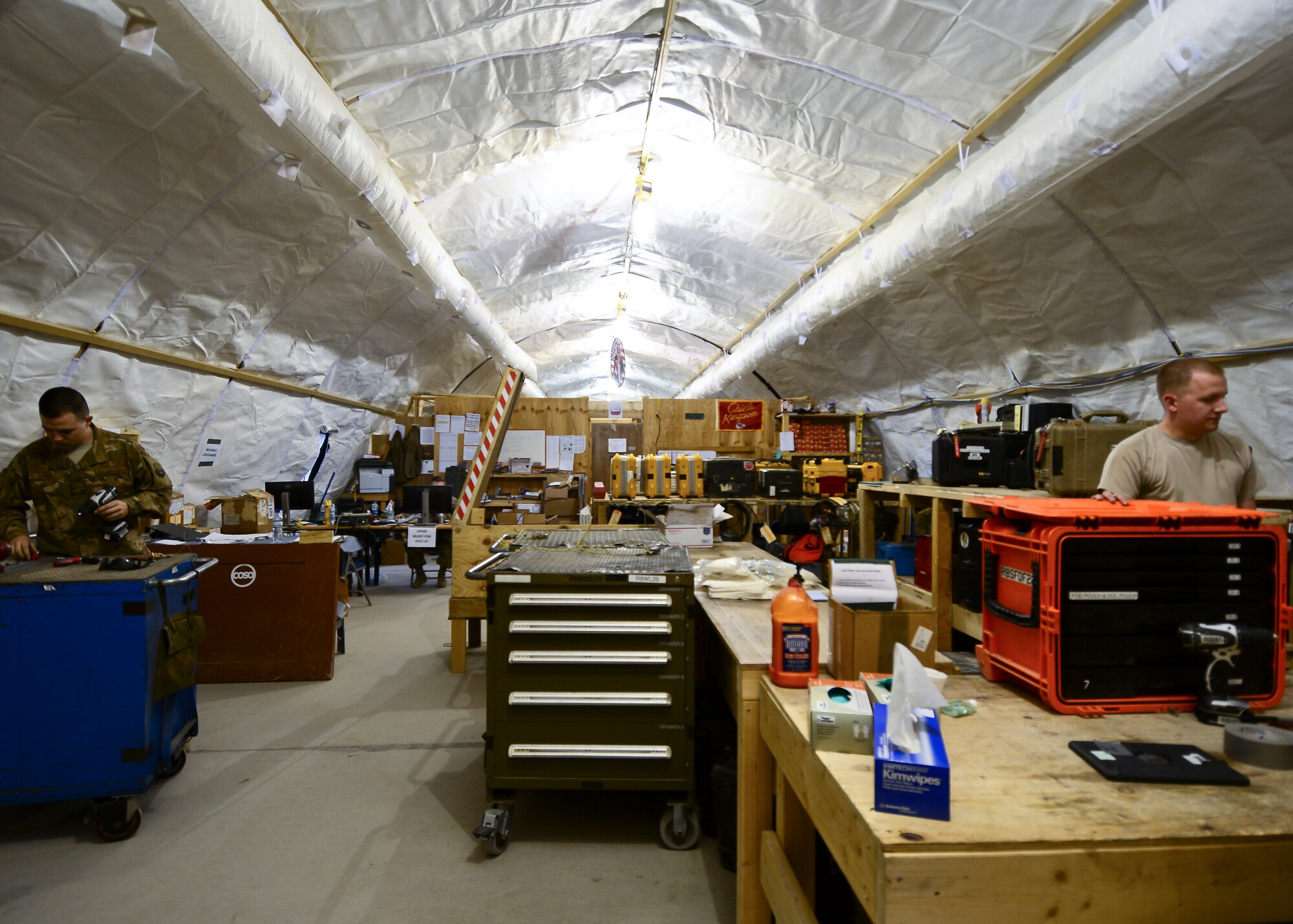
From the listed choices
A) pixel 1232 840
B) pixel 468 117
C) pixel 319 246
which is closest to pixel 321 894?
pixel 1232 840

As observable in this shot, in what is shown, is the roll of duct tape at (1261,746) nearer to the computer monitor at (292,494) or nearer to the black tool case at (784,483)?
the black tool case at (784,483)

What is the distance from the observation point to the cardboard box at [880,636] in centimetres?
157

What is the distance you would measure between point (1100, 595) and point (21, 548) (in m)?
3.79

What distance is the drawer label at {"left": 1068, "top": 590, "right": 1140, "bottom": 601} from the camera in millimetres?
1413

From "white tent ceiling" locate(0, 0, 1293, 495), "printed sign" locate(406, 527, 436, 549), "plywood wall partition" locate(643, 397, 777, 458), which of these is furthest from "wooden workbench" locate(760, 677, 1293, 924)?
"plywood wall partition" locate(643, 397, 777, 458)

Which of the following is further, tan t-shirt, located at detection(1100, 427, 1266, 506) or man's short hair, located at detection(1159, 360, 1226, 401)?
tan t-shirt, located at detection(1100, 427, 1266, 506)

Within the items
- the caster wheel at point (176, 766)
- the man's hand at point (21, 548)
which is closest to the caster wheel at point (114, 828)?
the caster wheel at point (176, 766)

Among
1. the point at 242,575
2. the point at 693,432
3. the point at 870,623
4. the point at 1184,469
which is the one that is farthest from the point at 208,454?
the point at 1184,469

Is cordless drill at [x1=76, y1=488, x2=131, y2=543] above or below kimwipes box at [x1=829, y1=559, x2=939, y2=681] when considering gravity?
above

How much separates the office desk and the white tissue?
3860 millimetres

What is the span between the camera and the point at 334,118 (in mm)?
2883

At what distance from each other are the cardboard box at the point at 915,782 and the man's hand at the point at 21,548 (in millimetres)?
3395

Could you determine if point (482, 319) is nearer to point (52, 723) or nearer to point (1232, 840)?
point (52, 723)

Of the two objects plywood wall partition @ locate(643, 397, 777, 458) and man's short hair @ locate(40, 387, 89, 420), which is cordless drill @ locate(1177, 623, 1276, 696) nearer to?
man's short hair @ locate(40, 387, 89, 420)
